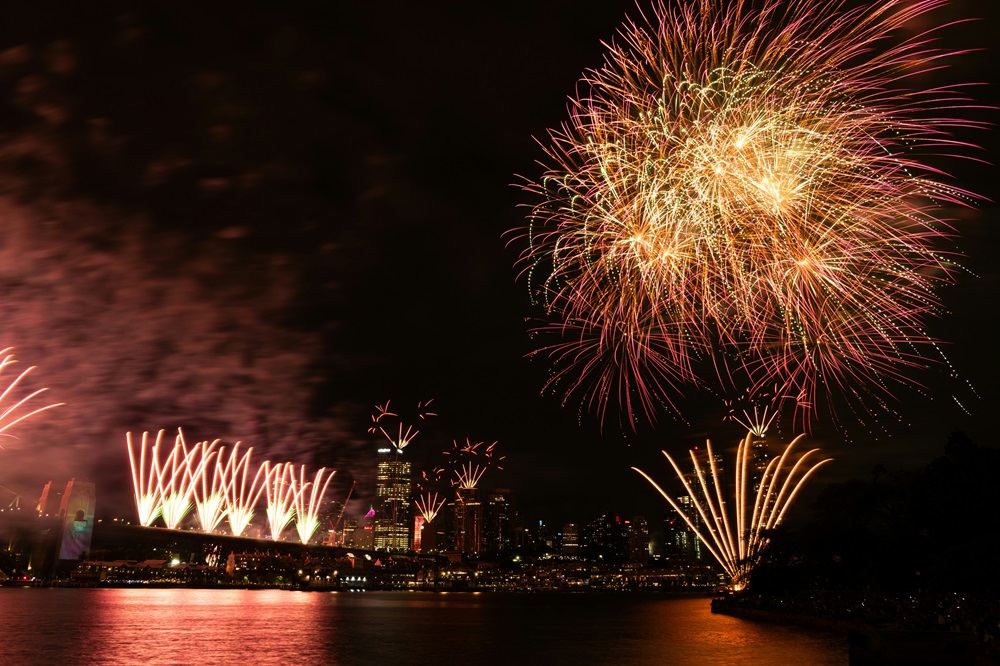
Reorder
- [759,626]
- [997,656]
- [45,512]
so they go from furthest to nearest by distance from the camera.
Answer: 1. [45,512]
2. [759,626]
3. [997,656]

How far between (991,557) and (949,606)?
317 centimetres

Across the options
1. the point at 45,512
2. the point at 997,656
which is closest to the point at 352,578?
the point at 45,512

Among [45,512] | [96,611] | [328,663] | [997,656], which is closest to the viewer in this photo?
[997,656]

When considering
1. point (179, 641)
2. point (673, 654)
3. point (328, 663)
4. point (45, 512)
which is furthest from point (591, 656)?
point (45, 512)

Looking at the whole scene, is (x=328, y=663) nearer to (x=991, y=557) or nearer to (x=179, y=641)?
(x=179, y=641)

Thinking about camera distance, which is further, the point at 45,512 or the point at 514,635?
the point at 45,512

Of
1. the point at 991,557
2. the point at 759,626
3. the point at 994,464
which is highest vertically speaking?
the point at 994,464

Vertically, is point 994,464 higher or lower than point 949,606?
higher

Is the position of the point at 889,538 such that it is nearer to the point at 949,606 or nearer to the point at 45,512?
the point at 949,606

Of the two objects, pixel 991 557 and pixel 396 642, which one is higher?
pixel 991 557

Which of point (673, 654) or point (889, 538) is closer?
point (673, 654)

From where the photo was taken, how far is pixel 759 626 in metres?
53.1

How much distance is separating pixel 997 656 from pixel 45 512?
559 ft

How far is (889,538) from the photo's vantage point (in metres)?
50.0
